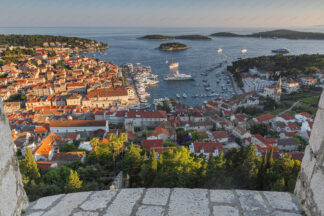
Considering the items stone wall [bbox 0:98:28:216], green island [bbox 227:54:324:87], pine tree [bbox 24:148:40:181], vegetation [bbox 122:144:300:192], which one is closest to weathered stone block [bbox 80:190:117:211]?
stone wall [bbox 0:98:28:216]

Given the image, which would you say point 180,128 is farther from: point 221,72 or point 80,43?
point 80,43

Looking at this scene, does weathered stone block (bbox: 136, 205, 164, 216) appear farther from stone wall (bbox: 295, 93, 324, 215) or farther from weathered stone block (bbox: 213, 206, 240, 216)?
stone wall (bbox: 295, 93, 324, 215)

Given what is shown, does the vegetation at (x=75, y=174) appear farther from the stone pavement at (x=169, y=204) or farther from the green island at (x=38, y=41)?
the green island at (x=38, y=41)

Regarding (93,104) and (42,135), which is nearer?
(42,135)

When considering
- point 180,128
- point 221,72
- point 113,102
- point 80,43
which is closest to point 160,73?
point 221,72

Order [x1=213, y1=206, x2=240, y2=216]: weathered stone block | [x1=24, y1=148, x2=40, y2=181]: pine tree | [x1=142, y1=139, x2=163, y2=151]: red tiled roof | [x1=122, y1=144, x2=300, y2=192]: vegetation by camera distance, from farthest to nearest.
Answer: [x1=142, y1=139, x2=163, y2=151]: red tiled roof → [x1=24, y1=148, x2=40, y2=181]: pine tree → [x1=122, y1=144, x2=300, y2=192]: vegetation → [x1=213, y1=206, x2=240, y2=216]: weathered stone block

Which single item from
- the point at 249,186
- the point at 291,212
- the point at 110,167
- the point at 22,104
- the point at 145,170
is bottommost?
the point at 22,104

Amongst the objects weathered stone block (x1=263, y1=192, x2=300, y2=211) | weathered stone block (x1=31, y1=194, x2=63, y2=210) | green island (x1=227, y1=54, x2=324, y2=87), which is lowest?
green island (x1=227, y1=54, x2=324, y2=87)

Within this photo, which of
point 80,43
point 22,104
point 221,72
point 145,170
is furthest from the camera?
point 80,43
